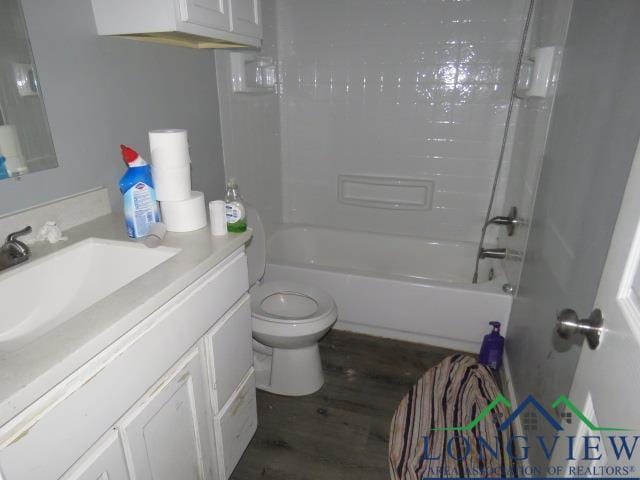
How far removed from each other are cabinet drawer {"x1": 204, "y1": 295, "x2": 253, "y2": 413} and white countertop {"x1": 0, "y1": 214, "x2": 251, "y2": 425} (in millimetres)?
212

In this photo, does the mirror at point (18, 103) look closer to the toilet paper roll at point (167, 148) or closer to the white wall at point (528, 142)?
the toilet paper roll at point (167, 148)

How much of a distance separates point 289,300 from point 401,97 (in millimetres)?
1417

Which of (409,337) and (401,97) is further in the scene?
(401,97)

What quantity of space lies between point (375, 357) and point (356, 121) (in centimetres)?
146

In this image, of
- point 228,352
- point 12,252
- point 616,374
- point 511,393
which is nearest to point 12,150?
point 12,252

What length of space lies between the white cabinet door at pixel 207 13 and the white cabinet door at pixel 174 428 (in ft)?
3.30

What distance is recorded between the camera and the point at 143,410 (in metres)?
0.88

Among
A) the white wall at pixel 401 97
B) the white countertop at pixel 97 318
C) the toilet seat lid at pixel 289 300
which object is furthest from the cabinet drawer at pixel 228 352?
the white wall at pixel 401 97

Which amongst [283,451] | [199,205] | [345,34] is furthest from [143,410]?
[345,34]

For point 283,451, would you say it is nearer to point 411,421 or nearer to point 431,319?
point 411,421

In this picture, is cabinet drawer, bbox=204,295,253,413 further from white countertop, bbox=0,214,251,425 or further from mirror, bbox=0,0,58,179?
mirror, bbox=0,0,58,179

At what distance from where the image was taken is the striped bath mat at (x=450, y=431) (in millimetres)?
1433

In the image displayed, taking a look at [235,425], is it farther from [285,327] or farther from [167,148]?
[167,148]

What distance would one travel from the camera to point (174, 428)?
1.02 metres
